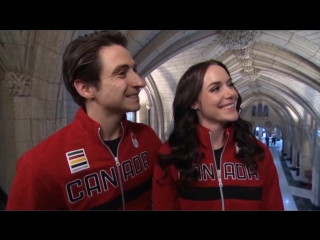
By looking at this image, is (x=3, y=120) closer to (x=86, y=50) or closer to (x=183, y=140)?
(x=86, y=50)

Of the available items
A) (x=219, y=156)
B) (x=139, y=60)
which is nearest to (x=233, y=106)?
(x=219, y=156)

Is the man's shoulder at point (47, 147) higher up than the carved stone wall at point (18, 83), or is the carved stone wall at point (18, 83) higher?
the carved stone wall at point (18, 83)

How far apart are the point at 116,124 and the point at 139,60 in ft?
9.64

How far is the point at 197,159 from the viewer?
3.77ft

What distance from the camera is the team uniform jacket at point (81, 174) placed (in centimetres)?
91

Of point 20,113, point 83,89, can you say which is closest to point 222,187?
point 83,89

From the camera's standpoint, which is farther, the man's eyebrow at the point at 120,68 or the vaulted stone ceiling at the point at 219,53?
the vaulted stone ceiling at the point at 219,53

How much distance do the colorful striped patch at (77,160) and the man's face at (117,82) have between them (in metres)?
0.23

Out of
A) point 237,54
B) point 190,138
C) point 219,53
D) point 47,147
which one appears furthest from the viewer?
point 237,54

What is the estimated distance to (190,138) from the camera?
117cm

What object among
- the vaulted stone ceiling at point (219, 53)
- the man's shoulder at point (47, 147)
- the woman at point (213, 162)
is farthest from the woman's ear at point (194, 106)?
the vaulted stone ceiling at point (219, 53)

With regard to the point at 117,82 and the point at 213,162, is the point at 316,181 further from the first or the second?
the point at 117,82

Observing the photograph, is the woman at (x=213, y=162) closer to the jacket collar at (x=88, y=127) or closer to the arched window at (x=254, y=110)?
the jacket collar at (x=88, y=127)

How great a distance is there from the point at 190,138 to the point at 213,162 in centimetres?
16
